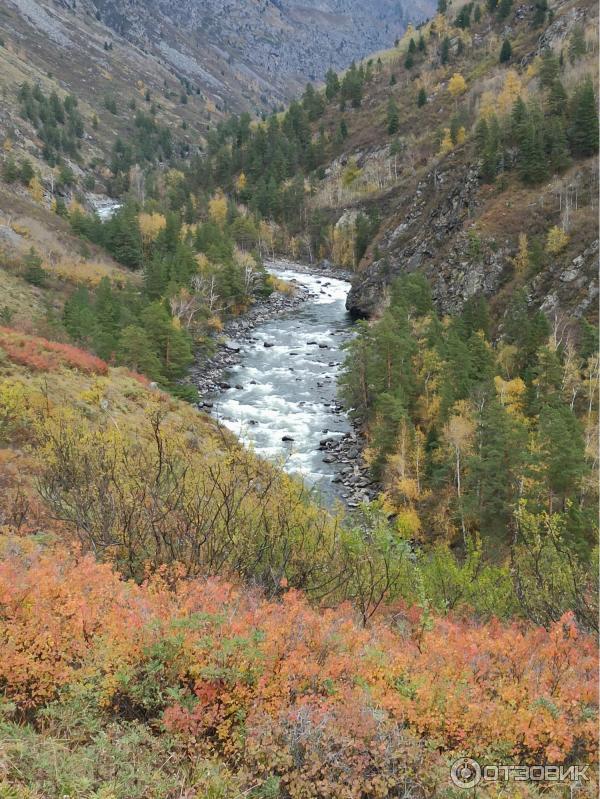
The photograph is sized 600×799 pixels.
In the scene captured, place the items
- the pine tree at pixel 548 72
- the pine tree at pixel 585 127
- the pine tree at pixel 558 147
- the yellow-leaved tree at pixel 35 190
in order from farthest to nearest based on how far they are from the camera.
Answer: the yellow-leaved tree at pixel 35 190
the pine tree at pixel 548 72
the pine tree at pixel 558 147
the pine tree at pixel 585 127

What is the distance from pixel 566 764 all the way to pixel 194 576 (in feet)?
30.7

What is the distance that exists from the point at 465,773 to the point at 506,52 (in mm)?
153375

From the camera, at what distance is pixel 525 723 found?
28.0 ft

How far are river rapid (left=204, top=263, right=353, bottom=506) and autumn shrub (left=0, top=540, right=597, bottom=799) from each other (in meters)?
12.2

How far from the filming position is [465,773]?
8062 millimetres

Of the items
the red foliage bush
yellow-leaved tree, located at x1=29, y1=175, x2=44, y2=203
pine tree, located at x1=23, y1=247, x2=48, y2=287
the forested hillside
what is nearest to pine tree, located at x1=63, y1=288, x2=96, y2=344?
the forested hillside

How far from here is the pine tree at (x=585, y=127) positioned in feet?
209

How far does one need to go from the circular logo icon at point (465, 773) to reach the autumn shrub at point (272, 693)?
0.16 metres

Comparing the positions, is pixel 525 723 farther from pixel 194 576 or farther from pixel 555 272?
pixel 555 272

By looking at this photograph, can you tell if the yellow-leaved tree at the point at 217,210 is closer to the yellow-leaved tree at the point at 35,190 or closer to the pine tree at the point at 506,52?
the yellow-leaved tree at the point at 35,190

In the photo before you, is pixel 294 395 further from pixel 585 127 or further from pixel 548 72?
pixel 548 72

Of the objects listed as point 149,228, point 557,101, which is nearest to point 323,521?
point 557,101

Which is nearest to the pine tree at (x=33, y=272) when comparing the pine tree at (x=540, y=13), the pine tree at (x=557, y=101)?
the pine tree at (x=557, y=101)

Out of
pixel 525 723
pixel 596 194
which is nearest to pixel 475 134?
pixel 596 194
